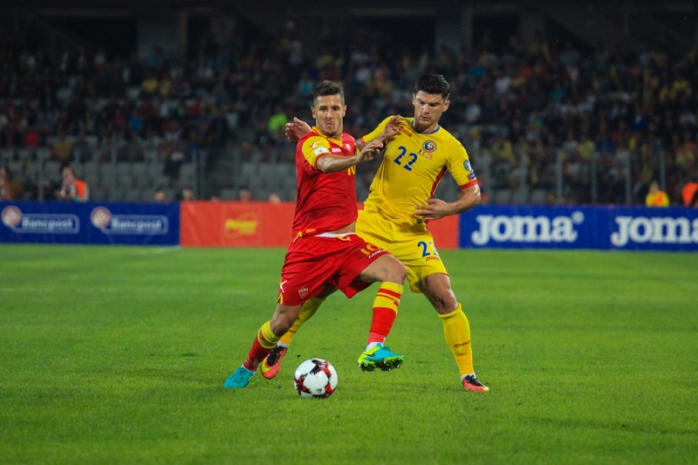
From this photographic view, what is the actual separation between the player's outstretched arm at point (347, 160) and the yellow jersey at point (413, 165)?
802 millimetres

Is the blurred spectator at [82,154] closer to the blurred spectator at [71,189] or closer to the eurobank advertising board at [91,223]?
the blurred spectator at [71,189]

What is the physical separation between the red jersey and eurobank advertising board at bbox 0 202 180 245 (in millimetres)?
18224

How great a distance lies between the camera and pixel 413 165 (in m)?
6.80

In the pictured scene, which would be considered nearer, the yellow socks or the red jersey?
the red jersey

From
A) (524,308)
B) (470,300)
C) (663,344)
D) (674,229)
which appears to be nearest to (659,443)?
(663,344)

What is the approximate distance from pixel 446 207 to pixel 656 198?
61.7 ft

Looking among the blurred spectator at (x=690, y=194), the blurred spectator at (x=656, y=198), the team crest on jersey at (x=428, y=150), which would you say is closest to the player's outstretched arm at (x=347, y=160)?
the team crest on jersey at (x=428, y=150)

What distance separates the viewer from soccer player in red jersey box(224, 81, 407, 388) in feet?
20.3

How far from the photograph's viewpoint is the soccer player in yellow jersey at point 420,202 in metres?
6.54

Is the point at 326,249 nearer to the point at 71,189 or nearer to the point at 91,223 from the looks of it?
the point at 91,223

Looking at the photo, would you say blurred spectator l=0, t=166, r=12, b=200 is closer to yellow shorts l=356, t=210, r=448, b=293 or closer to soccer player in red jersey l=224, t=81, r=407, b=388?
yellow shorts l=356, t=210, r=448, b=293

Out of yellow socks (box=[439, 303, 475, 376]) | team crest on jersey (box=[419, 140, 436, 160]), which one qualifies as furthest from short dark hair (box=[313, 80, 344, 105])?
yellow socks (box=[439, 303, 475, 376])

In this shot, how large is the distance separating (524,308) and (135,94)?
23.8 metres

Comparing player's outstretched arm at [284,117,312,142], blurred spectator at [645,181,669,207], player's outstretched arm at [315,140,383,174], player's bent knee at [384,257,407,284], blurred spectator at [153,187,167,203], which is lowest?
blurred spectator at [153,187,167,203]
